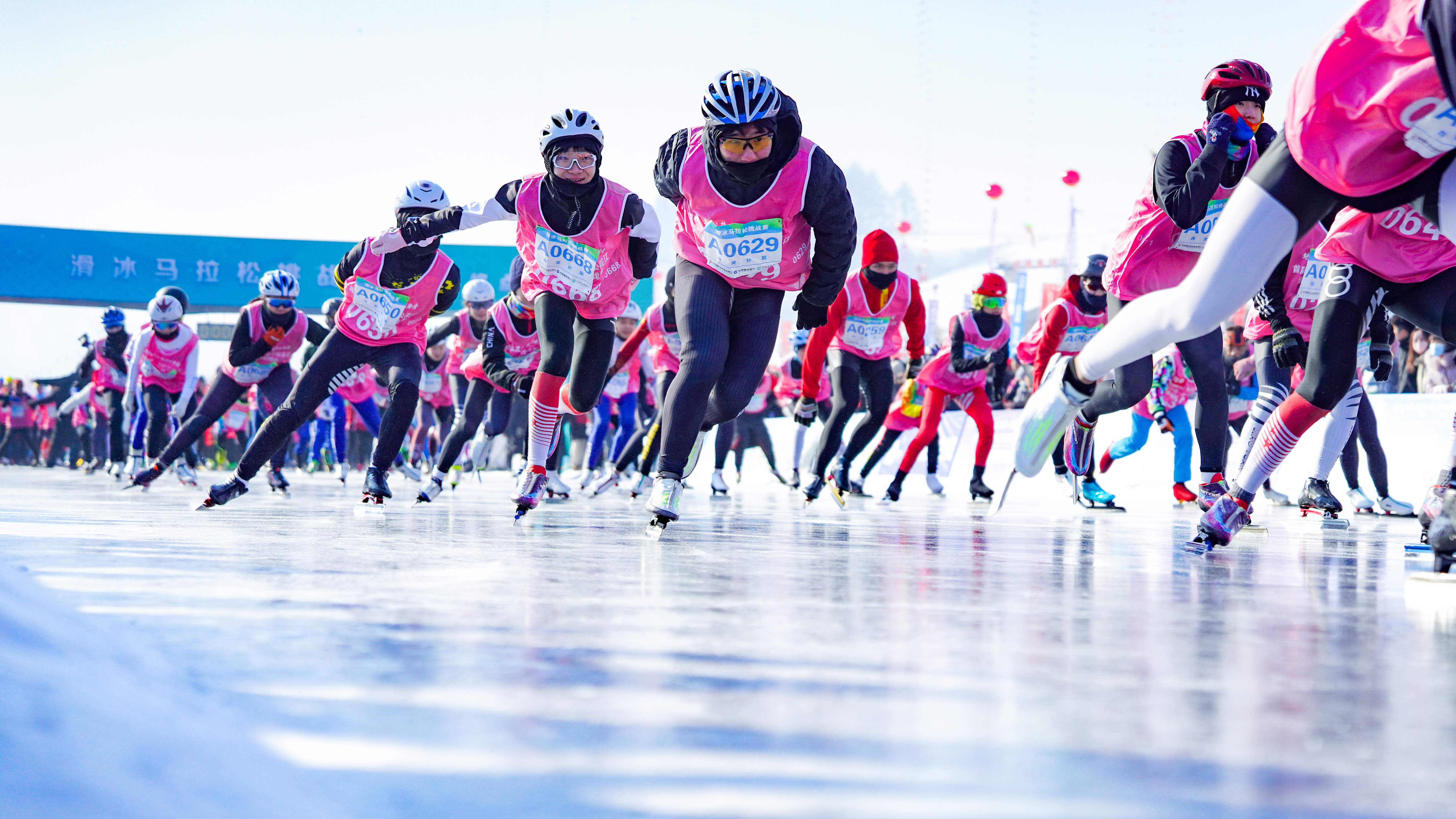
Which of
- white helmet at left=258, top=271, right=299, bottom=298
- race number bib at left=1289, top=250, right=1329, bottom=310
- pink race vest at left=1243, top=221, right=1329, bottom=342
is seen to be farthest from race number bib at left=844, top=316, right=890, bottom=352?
white helmet at left=258, top=271, right=299, bottom=298

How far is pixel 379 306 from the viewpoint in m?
6.12

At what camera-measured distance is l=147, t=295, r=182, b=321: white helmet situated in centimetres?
971

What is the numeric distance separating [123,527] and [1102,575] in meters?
Answer: 3.51

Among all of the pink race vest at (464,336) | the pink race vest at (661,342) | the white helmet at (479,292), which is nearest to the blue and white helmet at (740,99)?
the pink race vest at (661,342)

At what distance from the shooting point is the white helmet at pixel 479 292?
10008 mm

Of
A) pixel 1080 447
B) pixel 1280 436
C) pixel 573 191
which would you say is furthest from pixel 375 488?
pixel 1080 447

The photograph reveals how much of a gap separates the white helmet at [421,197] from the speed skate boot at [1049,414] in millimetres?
3791

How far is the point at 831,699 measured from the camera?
137 centimetres

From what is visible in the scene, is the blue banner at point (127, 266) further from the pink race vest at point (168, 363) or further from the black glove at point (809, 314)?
the black glove at point (809, 314)

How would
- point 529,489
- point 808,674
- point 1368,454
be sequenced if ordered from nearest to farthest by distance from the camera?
point 808,674, point 529,489, point 1368,454

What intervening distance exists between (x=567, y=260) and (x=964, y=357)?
5.06 meters

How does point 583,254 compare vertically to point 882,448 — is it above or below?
above

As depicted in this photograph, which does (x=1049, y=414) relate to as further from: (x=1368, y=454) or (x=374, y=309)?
(x=1368, y=454)

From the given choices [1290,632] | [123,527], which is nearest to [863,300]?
[123,527]
